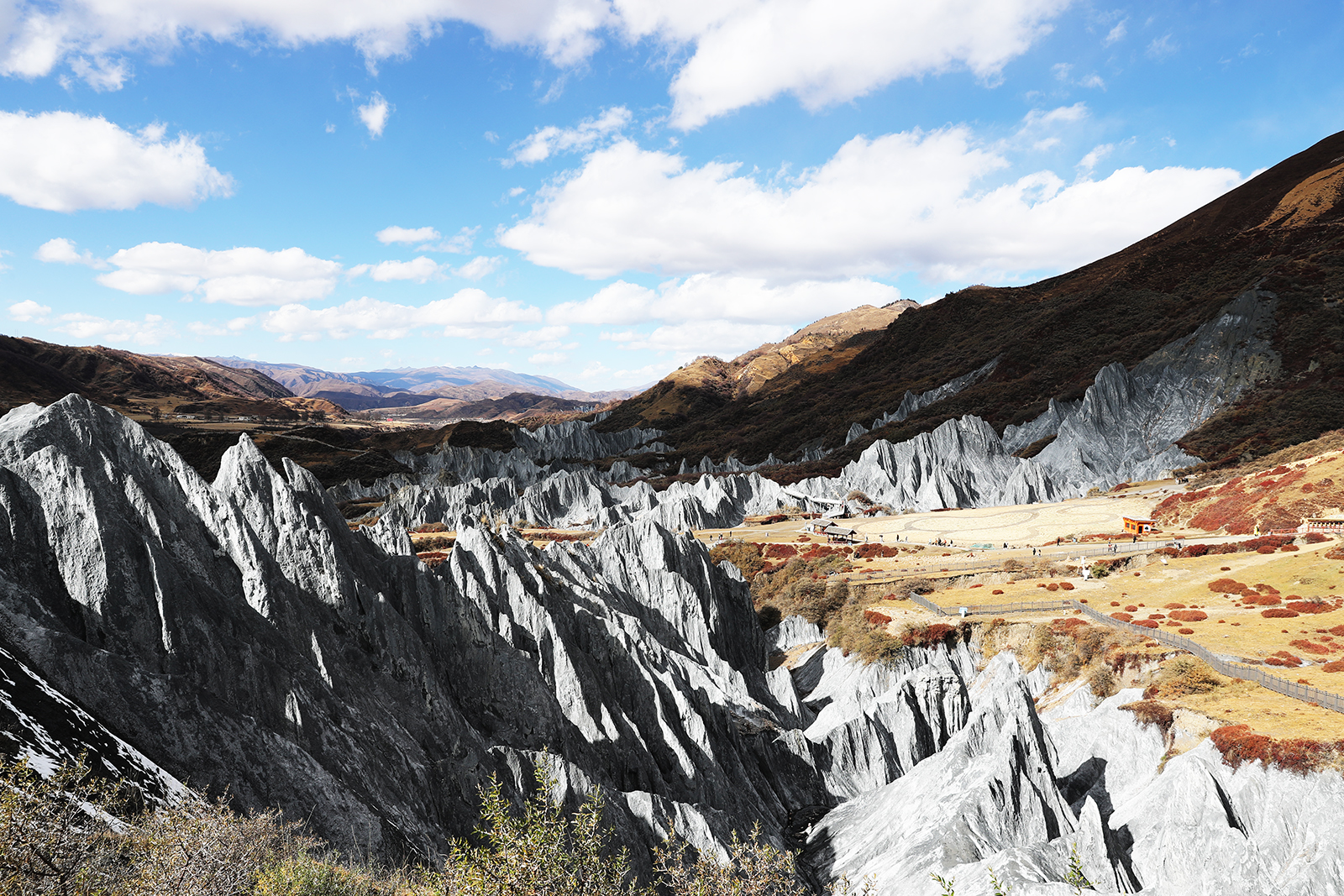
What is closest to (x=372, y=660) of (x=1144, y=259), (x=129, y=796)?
(x=129, y=796)

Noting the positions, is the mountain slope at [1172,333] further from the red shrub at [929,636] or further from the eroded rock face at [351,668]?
the eroded rock face at [351,668]

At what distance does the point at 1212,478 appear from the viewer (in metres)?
75.4

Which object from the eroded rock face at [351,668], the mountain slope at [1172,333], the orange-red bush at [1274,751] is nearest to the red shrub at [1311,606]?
the orange-red bush at [1274,751]

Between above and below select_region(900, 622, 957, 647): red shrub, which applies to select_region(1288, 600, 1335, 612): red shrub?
above

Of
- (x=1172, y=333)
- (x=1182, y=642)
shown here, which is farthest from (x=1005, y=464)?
(x=1182, y=642)

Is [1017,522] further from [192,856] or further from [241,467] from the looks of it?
[192,856]

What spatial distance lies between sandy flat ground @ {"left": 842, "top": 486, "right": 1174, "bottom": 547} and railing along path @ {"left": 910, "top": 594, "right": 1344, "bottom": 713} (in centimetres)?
2542

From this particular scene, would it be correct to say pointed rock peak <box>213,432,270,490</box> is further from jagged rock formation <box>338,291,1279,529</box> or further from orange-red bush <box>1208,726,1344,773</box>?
jagged rock formation <box>338,291,1279,529</box>

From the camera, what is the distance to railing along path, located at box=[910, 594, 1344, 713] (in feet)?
95.3

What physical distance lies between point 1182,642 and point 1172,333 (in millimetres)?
102580

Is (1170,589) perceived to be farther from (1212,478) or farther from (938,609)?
(1212,478)

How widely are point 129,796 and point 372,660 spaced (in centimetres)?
1322

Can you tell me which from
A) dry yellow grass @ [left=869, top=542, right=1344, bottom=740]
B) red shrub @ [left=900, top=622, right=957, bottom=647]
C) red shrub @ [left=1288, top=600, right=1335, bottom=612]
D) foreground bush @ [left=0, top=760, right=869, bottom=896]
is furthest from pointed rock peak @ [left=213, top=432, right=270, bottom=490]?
red shrub @ [left=1288, top=600, right=1335, bottom=612]

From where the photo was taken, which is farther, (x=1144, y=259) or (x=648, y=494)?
(x=1144, y=259)
